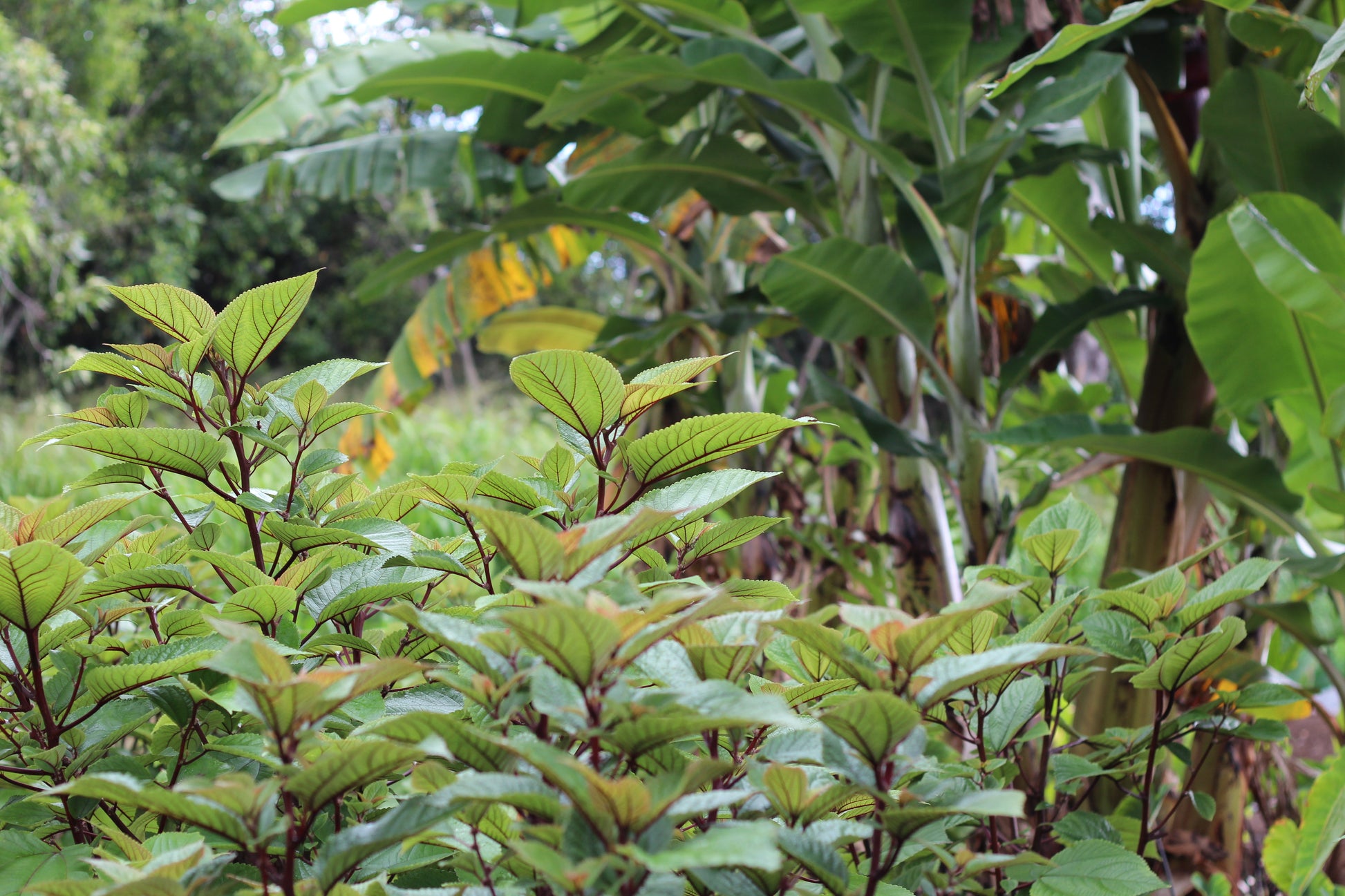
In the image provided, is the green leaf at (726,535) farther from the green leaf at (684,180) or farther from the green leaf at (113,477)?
the green leaf at (684,180)

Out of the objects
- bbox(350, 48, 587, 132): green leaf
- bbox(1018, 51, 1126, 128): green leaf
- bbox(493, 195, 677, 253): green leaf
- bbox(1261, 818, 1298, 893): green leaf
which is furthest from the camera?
bbox(493, 195, 677, 253): green leaf

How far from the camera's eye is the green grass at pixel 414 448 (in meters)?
4.21

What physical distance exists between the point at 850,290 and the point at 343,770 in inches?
57.4

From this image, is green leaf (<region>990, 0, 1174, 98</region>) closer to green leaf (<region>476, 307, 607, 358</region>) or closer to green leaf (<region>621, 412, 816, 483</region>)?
green leaf (<region>621, 412, 816, 483</region>)

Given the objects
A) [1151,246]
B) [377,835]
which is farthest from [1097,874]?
[1151,246]

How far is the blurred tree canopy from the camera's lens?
7.85 metres

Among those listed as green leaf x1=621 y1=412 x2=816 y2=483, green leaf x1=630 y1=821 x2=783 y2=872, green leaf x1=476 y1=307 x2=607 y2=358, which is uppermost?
green leaf x1=621 y1=412 x2=816 y2=483

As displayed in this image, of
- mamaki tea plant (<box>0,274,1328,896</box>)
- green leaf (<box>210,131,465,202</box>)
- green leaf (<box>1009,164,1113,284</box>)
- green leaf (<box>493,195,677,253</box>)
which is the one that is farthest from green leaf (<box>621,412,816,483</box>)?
green leaf (<box>210,131,465,202</box>)

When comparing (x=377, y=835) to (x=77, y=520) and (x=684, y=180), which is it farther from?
(x=684, y=180)

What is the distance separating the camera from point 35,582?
1.57ft

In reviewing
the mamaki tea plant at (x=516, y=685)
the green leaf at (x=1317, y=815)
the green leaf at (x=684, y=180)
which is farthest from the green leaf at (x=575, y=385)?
the green leaf at (x=684, y=180)

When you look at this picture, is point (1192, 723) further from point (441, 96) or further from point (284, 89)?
point (284, 89)

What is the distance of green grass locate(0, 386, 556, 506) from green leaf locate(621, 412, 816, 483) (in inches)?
103

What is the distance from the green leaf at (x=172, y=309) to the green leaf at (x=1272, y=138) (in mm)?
1595
